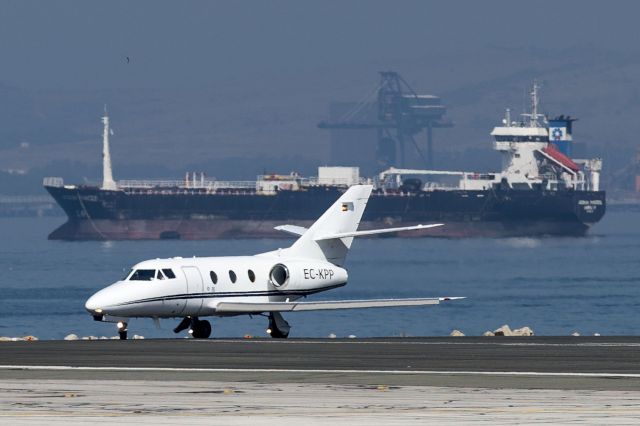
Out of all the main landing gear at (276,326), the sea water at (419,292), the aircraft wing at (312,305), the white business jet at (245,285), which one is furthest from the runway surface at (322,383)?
the sea water at (419,292)

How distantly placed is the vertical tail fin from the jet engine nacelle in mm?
482

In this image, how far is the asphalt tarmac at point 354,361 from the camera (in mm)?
28672

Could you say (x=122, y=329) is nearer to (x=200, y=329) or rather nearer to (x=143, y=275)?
(x=143, y=275)

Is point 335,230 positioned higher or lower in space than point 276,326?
higher

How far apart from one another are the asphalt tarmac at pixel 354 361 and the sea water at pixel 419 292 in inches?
664

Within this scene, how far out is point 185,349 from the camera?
3734cm

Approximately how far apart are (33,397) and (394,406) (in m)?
5.40

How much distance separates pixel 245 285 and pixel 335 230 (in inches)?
171

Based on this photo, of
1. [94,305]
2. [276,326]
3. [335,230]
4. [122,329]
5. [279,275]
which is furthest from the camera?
[335,230]

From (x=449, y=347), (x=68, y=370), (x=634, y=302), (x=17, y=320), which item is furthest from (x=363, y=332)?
(x=68, y=370)

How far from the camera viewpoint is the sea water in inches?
3265

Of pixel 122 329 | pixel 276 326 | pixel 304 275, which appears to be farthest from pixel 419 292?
pixel 122 329

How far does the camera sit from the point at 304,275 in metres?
47.6

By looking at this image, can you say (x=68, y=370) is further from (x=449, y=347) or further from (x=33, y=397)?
(x=449, y=347)
